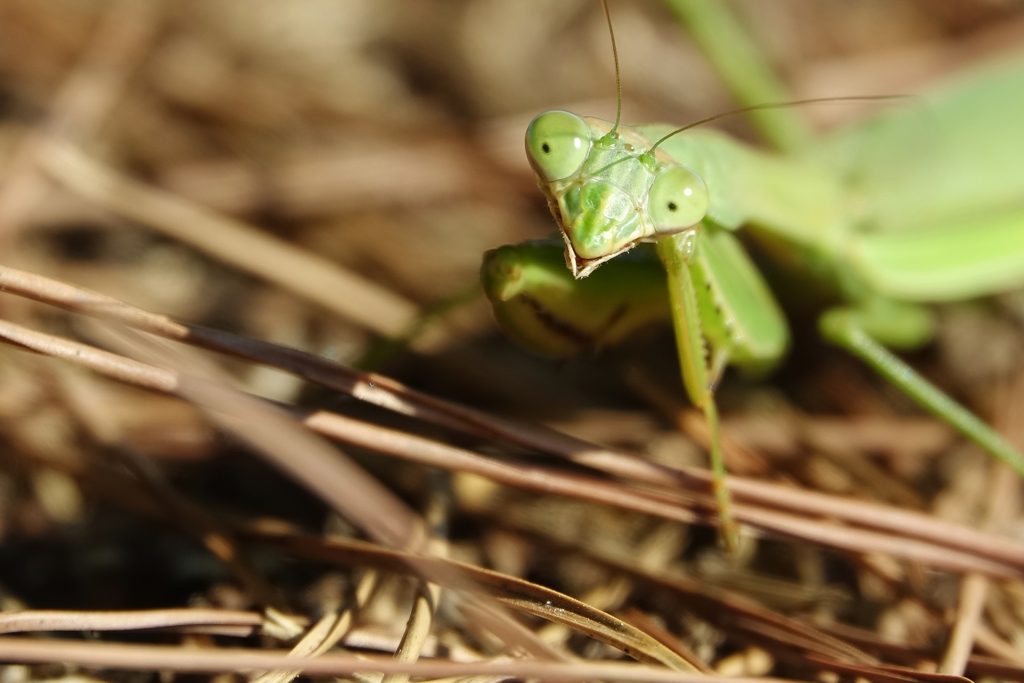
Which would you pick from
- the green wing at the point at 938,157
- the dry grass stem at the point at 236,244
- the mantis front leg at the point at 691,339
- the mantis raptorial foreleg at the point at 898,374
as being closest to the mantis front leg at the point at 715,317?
the mantis front leg at the point at 691,339

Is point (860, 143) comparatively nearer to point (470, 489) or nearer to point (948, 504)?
point (948, 504)

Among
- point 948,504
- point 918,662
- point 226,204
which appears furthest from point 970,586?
point 226,204

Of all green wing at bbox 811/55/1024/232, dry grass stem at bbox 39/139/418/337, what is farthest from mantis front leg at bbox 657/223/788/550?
dry grass stem at bbox 39/139/418/337

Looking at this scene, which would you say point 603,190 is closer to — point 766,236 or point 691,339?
point 691,339

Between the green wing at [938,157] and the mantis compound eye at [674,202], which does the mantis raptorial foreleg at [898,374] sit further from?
the mantis compound eye at [674,202]

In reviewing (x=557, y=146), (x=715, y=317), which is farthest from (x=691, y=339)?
(x=557, y=146)

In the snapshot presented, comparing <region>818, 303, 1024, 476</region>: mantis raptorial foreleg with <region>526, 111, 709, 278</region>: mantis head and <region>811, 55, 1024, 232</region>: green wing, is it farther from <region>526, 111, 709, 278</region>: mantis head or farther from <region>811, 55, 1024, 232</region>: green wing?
<region>526, 111, 709, 278</region>: mantis head
